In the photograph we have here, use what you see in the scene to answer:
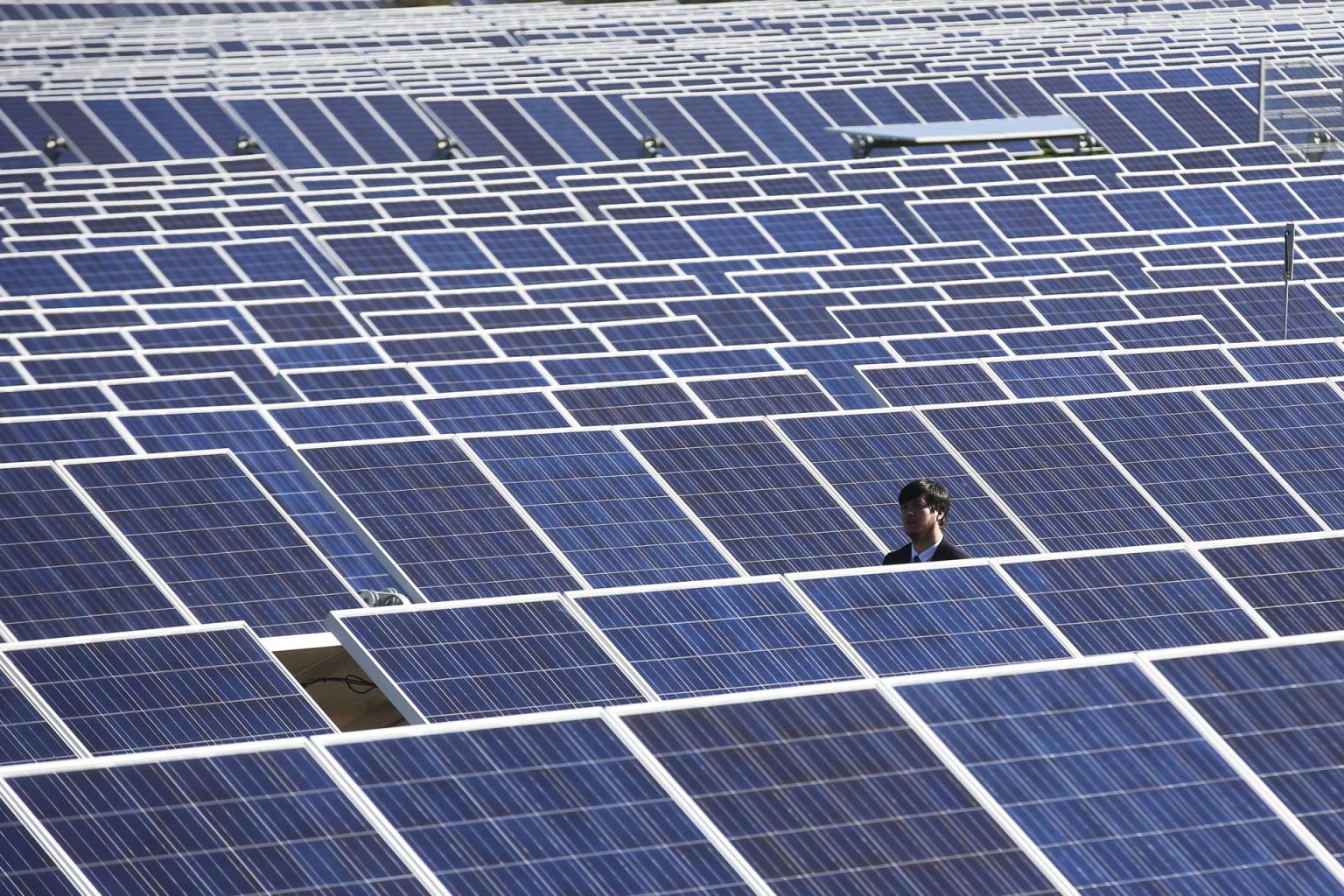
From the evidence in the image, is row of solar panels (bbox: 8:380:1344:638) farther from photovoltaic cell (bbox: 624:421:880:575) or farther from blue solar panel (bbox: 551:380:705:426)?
blue solar panel (bbox: 551:380:705:426)

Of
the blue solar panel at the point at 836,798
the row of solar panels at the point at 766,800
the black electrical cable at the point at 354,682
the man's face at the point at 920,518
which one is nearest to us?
the row of solar panels at the point at 766,800

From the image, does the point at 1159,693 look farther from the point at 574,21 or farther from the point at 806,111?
the point at 574,21

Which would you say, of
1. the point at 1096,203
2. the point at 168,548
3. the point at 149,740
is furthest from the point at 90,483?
the point at 1096,203

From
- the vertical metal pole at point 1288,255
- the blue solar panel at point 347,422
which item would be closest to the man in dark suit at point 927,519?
the blue solar panel at point 347,422

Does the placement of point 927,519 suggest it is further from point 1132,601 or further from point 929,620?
point 1132,601

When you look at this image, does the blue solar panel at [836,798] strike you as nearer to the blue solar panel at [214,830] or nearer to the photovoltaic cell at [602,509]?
the blue solar panel at [214,830]

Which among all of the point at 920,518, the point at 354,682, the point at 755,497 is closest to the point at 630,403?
the point at 755,497
